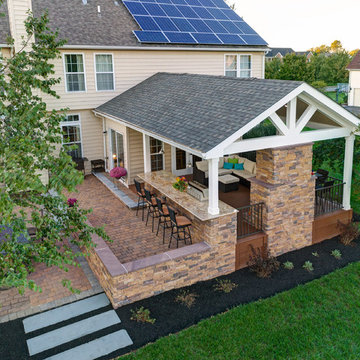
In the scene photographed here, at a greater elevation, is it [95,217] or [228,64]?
[228,64]

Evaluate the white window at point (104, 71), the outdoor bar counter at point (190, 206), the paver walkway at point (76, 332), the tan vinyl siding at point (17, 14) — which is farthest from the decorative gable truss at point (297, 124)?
the white window at point (104, 71)

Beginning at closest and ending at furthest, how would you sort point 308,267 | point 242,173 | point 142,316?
point 142,316
point 308,267
point 242,173

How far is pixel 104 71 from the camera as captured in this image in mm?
17156

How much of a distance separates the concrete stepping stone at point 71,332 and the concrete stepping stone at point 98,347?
0.32 metres

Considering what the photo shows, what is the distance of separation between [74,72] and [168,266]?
37.4ft

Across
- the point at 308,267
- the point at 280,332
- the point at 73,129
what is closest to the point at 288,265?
the point at 308,267

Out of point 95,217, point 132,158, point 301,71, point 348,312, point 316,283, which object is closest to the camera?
point 348,312

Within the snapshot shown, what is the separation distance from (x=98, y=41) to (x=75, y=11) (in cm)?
301

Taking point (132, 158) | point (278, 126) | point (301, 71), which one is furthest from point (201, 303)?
point (301, 71)

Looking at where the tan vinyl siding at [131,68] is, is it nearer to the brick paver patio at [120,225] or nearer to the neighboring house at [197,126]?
the neighboring house at [197,126]

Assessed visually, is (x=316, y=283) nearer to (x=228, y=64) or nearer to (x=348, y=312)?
(x=348, y=312)

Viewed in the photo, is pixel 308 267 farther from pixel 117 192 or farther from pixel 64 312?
pixel 117 192

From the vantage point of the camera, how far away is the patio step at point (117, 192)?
44.1ft

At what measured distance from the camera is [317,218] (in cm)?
1098
